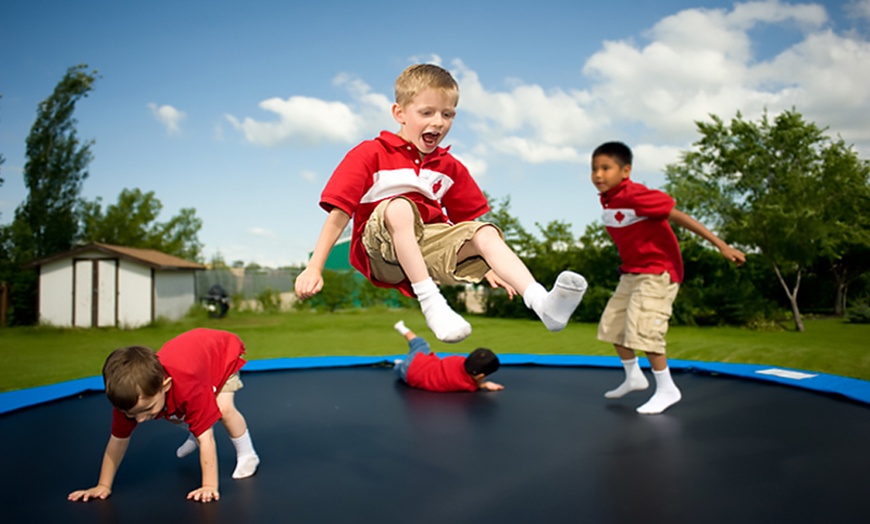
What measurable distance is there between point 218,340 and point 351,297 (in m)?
7.85

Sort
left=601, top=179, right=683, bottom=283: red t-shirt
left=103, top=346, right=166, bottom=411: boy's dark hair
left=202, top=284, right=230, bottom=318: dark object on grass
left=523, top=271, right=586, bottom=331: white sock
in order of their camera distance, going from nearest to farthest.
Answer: left=523, top=271, right=586, bottom=331: white sock < left=103, top=346, right=166, bottom=411: boy's dark hair < left=601, top=179, right=683, bottom=283: red t-shirt < left=202, top=284, right=230, bottom=318: dark object on grass

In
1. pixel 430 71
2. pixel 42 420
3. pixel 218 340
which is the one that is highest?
pixel 430 71

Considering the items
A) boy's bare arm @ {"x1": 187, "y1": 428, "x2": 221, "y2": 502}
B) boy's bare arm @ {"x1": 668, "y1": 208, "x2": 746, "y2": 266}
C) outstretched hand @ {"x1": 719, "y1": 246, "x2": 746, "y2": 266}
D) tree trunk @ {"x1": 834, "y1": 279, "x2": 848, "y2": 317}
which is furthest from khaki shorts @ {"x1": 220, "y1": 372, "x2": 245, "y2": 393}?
tree trunk @ {"x1": 834, "y1": 279, "x2": 848, "y2": 317}

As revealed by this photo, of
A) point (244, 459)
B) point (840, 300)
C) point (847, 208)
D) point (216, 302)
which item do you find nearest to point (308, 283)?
point (244, 459)

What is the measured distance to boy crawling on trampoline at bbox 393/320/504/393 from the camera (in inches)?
125

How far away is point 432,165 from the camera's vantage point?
1.63 metres

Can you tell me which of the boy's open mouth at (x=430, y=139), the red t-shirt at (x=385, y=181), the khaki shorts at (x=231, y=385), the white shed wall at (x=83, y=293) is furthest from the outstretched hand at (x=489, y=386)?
the white shed wall at (x=83, y=293)

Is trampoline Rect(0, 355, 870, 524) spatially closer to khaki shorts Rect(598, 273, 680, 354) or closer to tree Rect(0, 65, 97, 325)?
khaki shorts Rect(598, 273, 680, 354)

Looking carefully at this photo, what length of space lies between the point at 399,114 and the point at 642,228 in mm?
1684

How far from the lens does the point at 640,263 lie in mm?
2953

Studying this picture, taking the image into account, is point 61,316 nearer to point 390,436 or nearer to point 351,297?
point 351,297

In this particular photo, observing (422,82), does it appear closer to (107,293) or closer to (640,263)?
(640,263)

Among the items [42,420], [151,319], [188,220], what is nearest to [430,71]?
[42,420]

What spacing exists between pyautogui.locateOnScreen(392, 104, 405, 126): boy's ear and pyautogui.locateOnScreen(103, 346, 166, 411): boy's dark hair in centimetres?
92
